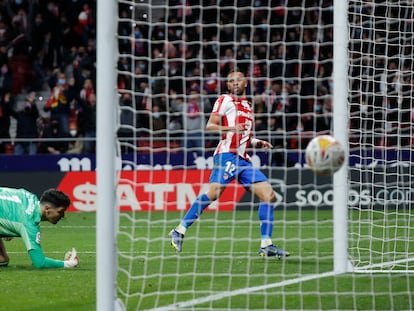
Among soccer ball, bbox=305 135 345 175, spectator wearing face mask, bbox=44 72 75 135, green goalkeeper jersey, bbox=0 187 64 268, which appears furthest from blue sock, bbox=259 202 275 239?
spectator wearing face mask, bbox=44 72 75 135

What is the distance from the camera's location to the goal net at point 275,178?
7766 millimetres

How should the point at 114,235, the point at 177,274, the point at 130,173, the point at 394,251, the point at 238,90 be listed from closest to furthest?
1. the point at 114,235
2. the point at 177,274
3. the point at 238,90
4. the point at 394,251
5. the point at 130,173

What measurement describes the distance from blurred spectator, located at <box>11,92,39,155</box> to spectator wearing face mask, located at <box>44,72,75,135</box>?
366 mm

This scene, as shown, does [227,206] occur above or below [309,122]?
below

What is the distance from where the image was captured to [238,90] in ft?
32.4

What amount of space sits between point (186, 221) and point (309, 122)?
295 inches

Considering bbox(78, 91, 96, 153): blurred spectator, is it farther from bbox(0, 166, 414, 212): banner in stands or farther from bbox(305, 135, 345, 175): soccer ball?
bbox(305, 135, 345, 175): soccer ball

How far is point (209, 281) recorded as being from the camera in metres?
8.26

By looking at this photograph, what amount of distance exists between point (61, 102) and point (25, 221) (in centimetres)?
1097

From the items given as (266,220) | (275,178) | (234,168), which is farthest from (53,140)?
(266,220)

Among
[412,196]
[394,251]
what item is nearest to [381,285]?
[394,251]

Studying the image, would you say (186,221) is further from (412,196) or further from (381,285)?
(412,196)

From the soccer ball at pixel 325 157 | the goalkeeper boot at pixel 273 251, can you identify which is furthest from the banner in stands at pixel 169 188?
the soccer ball at pixel 325 157

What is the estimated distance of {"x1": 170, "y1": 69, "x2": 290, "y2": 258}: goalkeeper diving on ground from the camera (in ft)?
33.1
